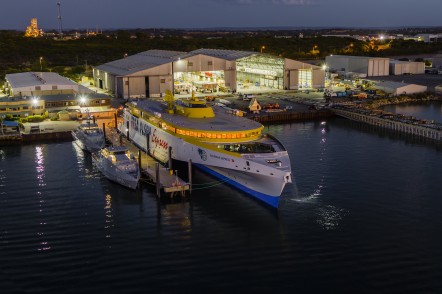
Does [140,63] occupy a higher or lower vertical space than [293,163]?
higher

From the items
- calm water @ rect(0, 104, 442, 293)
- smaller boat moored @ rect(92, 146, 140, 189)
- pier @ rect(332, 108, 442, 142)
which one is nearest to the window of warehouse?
pier @ rect(332, 108, 442, 142)

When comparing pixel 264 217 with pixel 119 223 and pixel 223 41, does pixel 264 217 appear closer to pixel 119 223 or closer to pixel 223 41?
pixel 119 223

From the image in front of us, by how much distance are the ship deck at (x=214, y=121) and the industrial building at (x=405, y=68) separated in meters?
42.9

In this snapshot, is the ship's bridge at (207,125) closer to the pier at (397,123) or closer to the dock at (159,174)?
the dock at (159,174)

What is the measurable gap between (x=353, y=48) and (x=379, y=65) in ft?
150

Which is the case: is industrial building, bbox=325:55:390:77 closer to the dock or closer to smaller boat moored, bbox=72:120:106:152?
the dock

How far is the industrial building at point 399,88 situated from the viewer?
174 feet

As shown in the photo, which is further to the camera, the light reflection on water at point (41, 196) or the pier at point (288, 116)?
the pier at point (288, 116)

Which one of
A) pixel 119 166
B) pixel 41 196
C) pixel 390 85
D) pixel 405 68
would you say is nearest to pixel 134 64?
pixel 390 85

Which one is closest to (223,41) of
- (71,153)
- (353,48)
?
(353,48)

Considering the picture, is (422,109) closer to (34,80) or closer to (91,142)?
(91,142)

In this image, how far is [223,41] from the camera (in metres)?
109

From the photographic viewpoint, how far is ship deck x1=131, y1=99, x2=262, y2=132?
85.6 ft

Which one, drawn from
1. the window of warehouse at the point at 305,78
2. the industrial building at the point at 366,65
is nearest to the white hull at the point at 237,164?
the window of warehouse at the point at 305,78
